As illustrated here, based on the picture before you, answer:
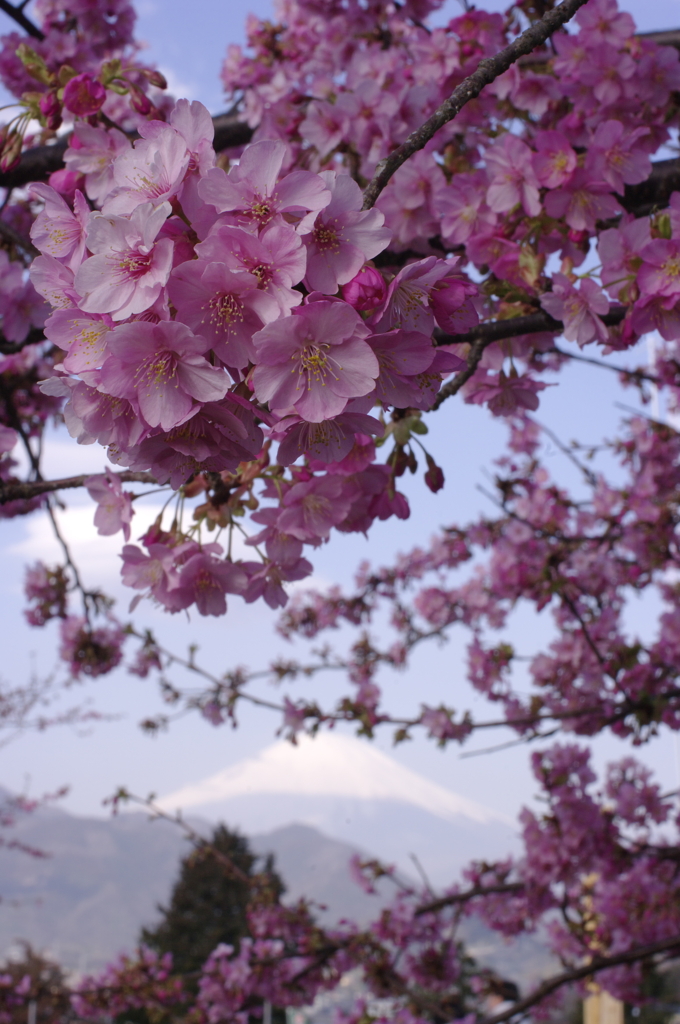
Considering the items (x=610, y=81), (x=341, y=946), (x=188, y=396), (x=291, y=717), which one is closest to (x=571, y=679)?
(x=291, y=717)

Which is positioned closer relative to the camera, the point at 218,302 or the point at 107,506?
the point at 218,302

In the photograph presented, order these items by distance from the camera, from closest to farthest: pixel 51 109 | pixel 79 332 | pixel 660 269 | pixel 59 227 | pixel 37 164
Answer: pixel 79 332 → pixel 59 227 → pixel 660 269 → pixel 51 109 → pixel 37 164

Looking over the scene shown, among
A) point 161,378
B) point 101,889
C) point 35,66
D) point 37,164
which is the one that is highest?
point 101,889

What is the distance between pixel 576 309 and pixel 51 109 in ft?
4.53

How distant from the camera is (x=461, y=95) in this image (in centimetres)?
105

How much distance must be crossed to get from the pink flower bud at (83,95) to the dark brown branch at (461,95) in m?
1.12

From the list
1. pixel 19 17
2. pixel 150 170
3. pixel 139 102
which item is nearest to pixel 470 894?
pixel 139 102

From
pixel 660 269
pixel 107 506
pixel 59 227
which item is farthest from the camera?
pixel 107 506

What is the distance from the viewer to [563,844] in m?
4.23

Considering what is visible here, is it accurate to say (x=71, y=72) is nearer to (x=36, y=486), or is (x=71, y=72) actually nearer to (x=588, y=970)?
(x=36, y=486)

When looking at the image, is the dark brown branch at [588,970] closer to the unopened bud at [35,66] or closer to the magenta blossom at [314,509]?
the magenta blossom at [314,509]

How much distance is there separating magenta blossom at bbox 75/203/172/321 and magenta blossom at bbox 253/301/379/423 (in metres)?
0.16

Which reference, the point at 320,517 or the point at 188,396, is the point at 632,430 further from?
the point at 188,396

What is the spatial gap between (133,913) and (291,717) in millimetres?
195455
